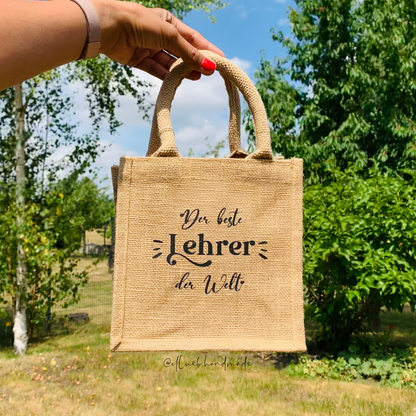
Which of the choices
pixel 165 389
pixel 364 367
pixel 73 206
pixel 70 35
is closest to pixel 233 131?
pixel 70 35

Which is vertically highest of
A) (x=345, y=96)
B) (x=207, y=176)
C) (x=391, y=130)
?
(x=345, y=96)

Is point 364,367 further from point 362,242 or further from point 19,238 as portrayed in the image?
point 19,238

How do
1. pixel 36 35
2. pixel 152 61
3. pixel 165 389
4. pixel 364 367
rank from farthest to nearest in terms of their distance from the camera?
pixel 364 367, pixel 165 389, pixel 152 61, pixel 36 35

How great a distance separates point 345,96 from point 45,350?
252 inches

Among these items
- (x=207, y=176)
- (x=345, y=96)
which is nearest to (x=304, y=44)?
(x=345, y=96)

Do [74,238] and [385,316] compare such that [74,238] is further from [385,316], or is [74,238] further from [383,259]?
[385,316]

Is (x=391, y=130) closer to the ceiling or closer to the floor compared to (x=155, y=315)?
closer to the ceiling

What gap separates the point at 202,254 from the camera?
1.47m

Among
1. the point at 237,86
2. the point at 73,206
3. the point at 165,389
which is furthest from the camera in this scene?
the point at 73,206

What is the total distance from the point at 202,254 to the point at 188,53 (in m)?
0.63

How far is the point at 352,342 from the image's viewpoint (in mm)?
6254

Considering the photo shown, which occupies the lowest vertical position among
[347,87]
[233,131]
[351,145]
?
[233,131]

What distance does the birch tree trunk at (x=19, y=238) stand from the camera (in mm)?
6844

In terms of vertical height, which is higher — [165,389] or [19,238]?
[19,238]
